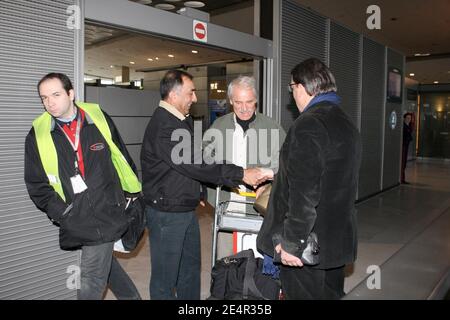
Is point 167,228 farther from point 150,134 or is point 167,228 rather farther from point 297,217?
point 297,217

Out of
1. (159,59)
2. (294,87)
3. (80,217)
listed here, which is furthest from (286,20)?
(159,59)

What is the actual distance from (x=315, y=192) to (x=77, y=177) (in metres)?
1.27

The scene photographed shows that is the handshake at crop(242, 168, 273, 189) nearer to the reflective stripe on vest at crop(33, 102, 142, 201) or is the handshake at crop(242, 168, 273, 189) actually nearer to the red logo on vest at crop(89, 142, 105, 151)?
the reflective stripe on vest at crop(33, 102, 142, 201)

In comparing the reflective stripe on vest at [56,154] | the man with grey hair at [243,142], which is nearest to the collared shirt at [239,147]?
the man with grey hair at [243,142]

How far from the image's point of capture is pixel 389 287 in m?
1.55

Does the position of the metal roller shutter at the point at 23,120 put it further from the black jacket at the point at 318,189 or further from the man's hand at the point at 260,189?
the black jacket at the point at 318,189

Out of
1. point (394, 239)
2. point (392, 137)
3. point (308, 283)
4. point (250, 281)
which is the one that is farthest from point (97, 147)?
point (392, 137)

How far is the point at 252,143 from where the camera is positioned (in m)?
2.83

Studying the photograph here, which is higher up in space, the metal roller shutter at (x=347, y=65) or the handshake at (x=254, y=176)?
the metal roller shutter at (x=347, y=65)

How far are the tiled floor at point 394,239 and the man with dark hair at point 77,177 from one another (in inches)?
51.4

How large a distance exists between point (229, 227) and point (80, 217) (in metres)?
0.89

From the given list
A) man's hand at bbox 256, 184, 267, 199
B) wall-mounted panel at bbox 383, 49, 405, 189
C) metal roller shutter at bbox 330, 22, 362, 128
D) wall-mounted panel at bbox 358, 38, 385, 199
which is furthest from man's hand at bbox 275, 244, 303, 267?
wall-mounted panel at bbox 383, 49, 405, 189

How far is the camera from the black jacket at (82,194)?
215 cm

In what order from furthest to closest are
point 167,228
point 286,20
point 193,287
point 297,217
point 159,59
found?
point 159,59 < point 286,20 < point 193,287 < point 167,228 < point 297,217
